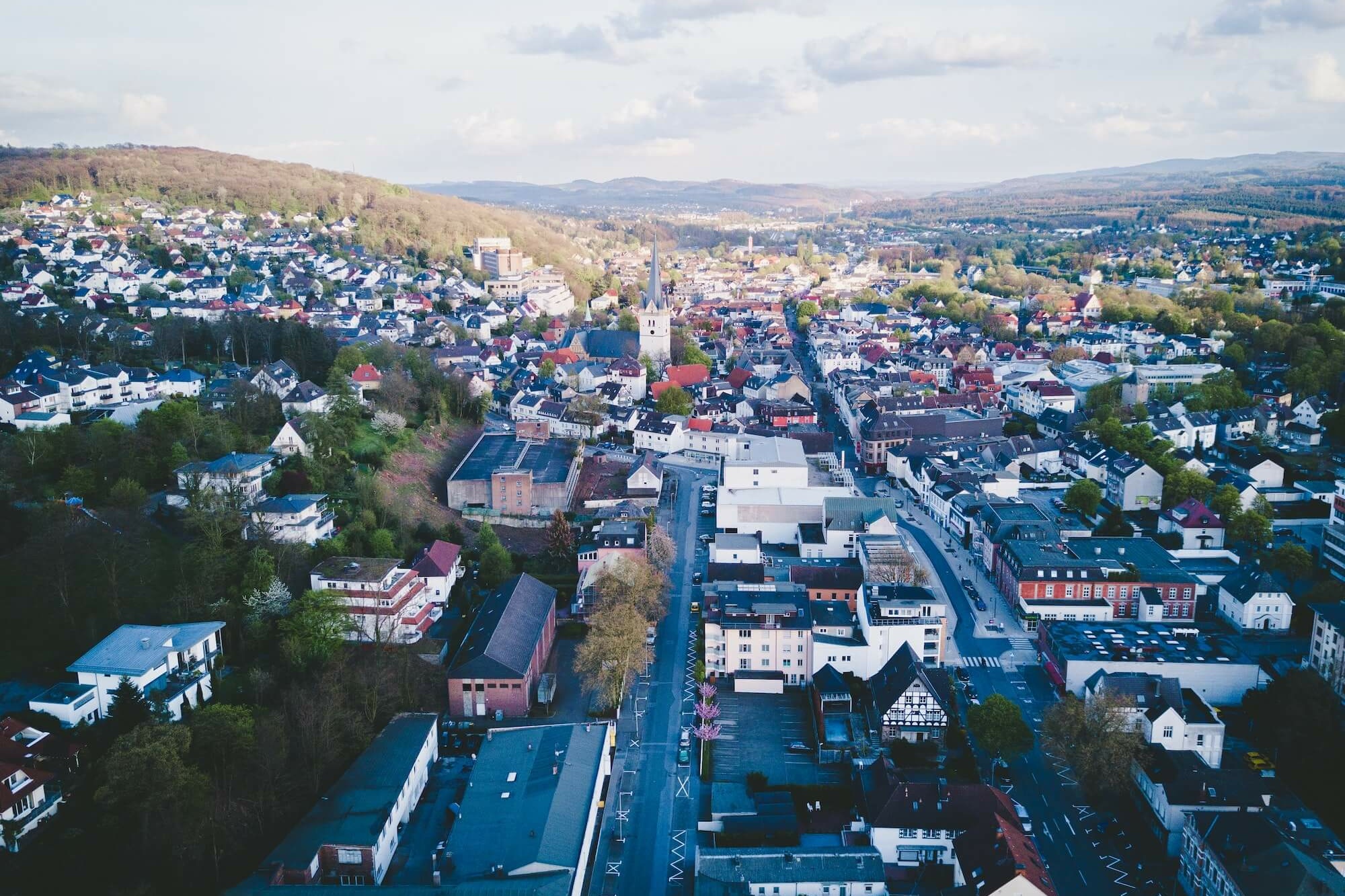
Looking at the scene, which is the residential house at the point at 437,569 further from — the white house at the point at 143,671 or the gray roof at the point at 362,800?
the gray roof at the point at 362,800

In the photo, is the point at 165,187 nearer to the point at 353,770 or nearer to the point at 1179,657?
the point at 353,770

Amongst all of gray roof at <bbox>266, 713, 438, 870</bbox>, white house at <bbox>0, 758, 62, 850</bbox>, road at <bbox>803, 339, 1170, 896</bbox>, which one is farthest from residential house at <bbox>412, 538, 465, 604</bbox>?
road at <bbox>803, 339, 1170, 896</bbox>

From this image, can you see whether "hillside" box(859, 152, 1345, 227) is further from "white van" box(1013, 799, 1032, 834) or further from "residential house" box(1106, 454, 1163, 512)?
"white van" box(1013, 799, 1032, 834)

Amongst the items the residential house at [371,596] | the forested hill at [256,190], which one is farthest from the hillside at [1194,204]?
the residential house at [371,596]

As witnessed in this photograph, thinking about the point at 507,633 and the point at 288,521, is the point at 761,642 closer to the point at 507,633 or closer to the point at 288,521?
the point at 507,633

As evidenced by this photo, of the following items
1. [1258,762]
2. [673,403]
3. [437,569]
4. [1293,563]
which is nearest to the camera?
[1258,762]

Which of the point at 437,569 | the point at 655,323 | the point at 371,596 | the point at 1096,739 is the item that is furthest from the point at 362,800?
the point at 655,323
